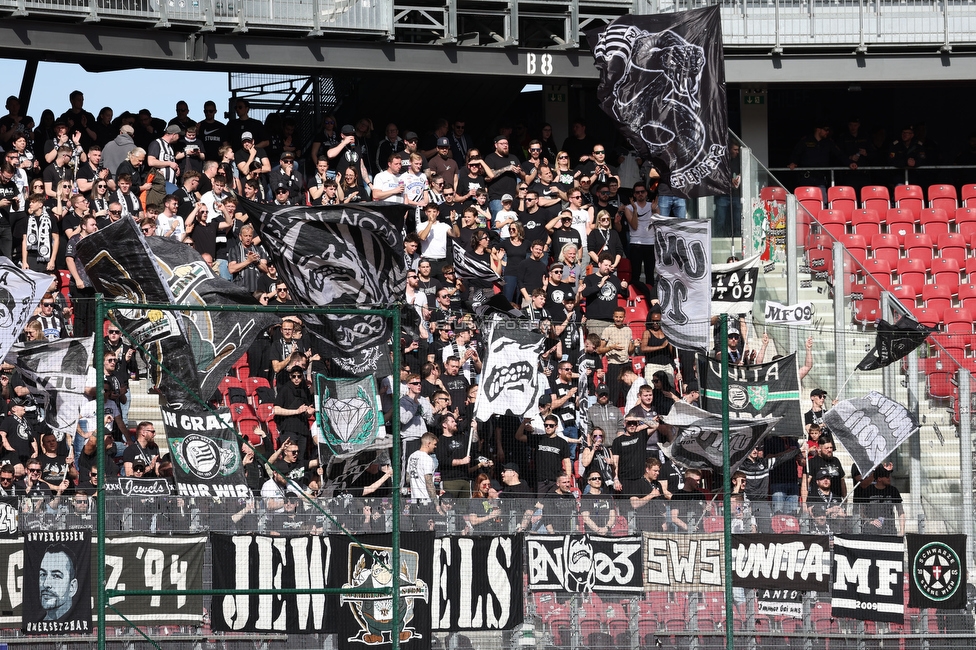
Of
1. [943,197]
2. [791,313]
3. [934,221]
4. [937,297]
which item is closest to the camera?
[791,313]

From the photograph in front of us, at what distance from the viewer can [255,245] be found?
17.7 meters

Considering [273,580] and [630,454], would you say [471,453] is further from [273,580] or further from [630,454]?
[273,580]

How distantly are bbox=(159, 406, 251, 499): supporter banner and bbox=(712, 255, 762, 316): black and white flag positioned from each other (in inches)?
302

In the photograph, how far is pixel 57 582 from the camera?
434 inches

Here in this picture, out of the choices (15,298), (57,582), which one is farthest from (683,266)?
(57,582)

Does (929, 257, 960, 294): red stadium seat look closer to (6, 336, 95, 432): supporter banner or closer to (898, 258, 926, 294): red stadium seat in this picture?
(898, 258, 926, 294): red stadium seat

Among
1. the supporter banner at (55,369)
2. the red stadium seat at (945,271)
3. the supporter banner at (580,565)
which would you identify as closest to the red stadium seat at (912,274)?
the red stadium seat at (945,271)

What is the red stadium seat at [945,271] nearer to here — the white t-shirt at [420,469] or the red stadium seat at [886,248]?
the red stadium seat at [886,248]

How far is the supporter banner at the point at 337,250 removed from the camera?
13.4 metres

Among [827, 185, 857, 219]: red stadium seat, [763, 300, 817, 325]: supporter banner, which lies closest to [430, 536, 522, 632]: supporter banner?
[763, 300, 817, 325]: supporter banner

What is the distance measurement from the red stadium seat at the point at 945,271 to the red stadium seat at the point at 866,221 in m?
1.03

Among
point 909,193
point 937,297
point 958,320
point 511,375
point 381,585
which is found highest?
point 909,193

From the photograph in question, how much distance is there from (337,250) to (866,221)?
10.4 metres

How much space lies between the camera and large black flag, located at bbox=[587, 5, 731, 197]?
1789 centimetres
